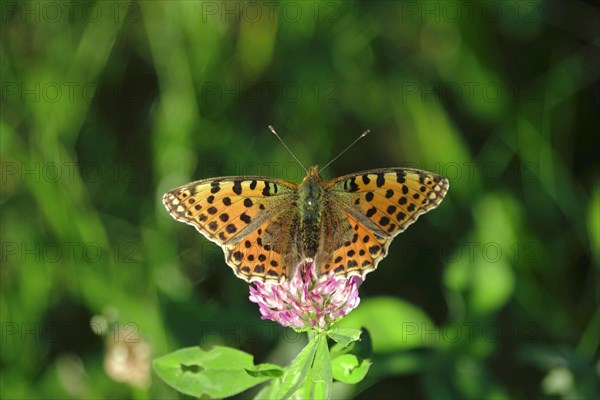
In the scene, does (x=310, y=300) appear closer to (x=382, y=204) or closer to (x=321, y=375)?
(x=321, y=375)

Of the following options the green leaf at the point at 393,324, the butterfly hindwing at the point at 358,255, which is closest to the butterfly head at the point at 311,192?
the butterfly hindwing at the point at 358,255

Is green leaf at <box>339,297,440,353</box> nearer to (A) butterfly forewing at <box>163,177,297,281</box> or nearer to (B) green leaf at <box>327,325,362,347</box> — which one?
(A) butterfly forewing at <box>163,177,297,281</box>

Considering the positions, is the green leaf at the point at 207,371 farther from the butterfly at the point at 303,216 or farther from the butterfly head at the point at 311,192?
the butterfly head at the point at 311,192

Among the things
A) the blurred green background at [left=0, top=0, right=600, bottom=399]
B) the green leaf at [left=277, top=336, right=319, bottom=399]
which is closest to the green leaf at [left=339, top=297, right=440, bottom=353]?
the blurred green background at [left=0, top=0, right=600, bottom=399]

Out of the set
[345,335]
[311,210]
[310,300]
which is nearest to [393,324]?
[311,210]

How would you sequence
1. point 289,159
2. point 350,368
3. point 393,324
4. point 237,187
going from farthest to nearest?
point 289,159, point 393,324, point 237,187, point 350,368

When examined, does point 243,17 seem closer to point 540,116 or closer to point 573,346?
point 540,116

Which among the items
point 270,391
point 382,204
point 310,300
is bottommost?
point 270,391
